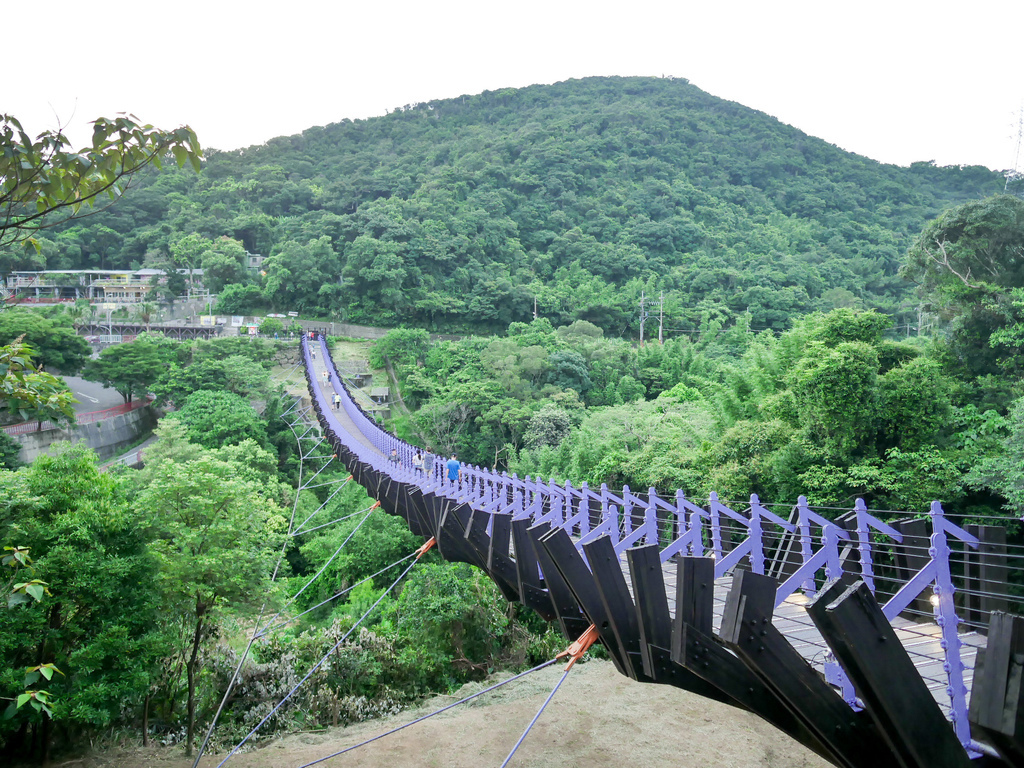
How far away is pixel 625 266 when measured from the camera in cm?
4025

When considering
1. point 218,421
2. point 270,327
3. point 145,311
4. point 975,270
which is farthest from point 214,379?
point 975,270

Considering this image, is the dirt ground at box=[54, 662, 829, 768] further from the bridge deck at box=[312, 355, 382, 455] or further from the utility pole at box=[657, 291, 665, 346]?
the utility pole at box=[657, 291, 665, 346]

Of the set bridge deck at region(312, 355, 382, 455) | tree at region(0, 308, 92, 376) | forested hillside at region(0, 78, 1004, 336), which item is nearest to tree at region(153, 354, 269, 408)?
bridge deck at region(312, 355, 382, 455)

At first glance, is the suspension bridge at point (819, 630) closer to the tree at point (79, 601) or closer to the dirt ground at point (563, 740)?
the dirt ground at point (563, 740)

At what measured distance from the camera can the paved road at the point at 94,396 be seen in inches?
1040

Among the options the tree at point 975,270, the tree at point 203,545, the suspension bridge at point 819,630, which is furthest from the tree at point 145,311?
the suspension bridge at point 819,630

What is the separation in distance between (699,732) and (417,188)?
46376mm

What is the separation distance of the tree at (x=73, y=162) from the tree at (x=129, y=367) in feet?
74.5

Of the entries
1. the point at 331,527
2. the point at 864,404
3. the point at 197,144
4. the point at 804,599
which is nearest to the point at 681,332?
the point at 331,527

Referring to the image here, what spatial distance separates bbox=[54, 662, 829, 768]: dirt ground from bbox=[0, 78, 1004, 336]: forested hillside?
27.7 meters

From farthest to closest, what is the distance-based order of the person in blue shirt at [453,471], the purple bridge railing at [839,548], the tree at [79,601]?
the person in blue shirt at [453,471], the tree at [79,601], the purple bridge railing at [839,548]

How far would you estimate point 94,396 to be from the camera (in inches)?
1081

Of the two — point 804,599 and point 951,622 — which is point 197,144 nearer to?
point 951,622

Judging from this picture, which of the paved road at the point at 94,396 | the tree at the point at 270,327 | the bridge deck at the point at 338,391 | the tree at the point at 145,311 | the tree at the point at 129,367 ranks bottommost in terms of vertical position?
the paved road at the point at 94,396
